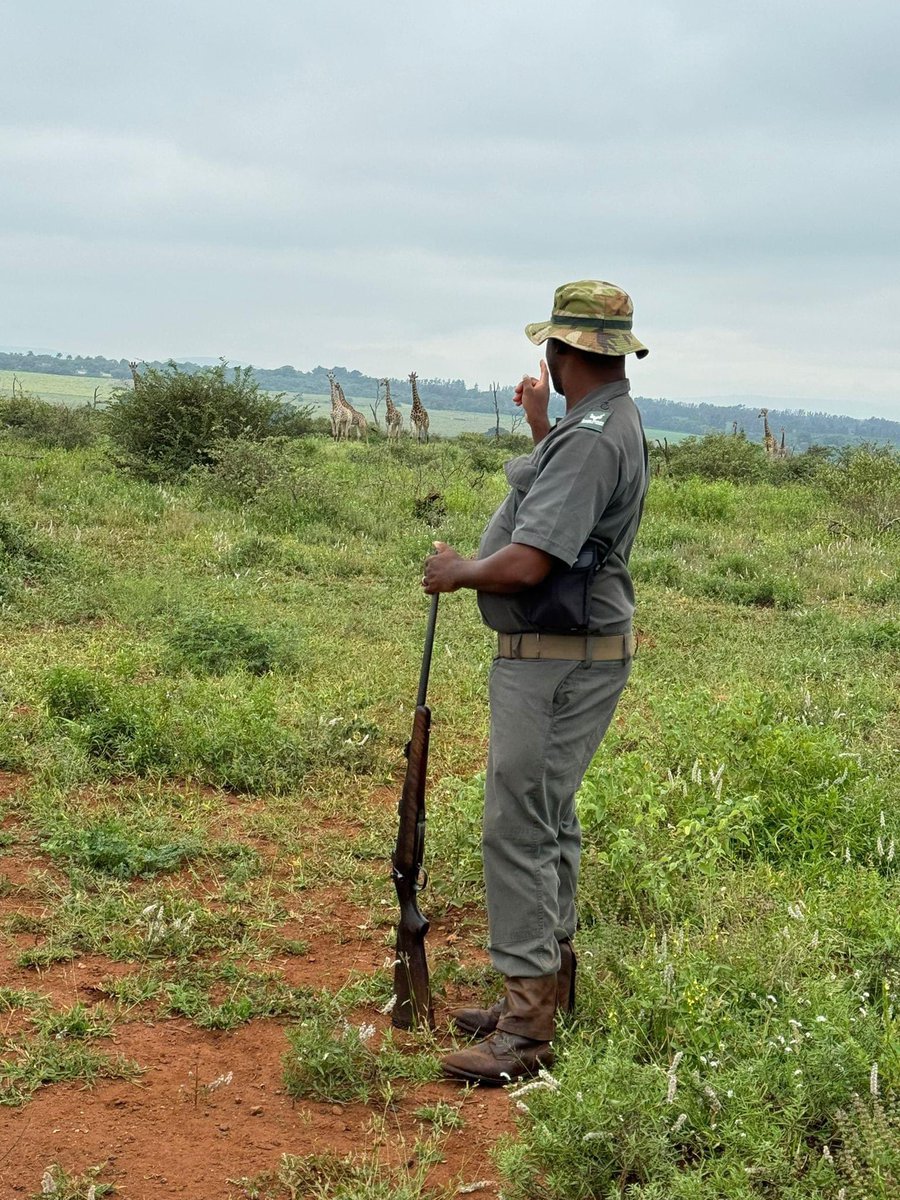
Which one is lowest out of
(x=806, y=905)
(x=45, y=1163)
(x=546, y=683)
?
(x=45, y=1163)

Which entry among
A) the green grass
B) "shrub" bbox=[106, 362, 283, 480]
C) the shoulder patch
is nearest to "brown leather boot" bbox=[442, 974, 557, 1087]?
the shoulder patch

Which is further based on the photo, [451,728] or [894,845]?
[451,728]

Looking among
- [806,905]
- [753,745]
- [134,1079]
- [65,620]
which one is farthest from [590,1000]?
[65,620]

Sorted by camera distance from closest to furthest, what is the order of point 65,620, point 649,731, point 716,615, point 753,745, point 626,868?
point 626,868, point 753,745, point 649,731, point 65,620, point 716,615

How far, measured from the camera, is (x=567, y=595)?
3176mm

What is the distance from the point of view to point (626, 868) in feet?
14.5

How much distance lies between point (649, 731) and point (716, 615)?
151 inches

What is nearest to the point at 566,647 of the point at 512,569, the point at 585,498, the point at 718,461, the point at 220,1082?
the point at 512,569

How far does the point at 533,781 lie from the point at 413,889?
0.62m

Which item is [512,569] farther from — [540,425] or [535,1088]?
[535,1088]

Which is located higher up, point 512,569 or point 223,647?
point 512,569

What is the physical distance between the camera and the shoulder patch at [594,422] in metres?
3.12

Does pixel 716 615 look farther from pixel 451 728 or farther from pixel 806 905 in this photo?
pixel 806 905

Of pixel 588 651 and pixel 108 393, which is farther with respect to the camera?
pixel 108 393
